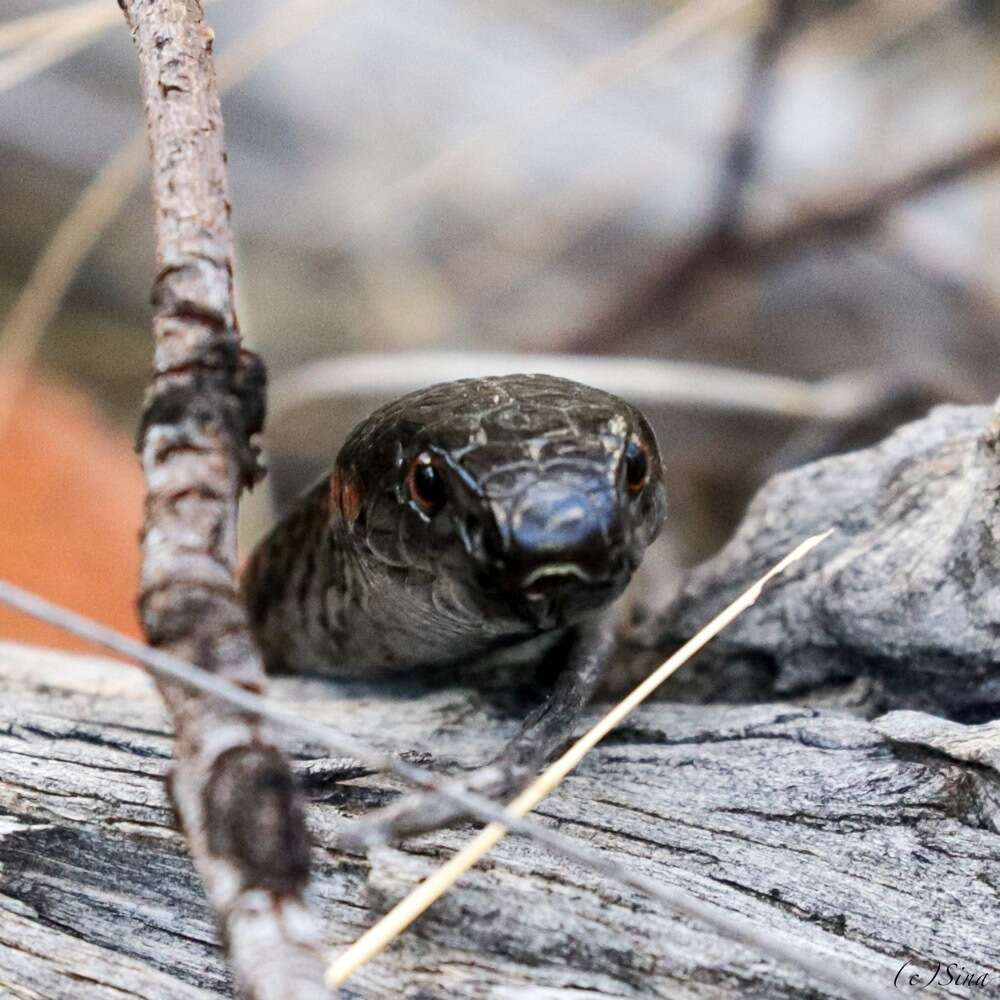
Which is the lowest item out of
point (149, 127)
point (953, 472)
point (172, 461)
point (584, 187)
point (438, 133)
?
point (172, 461)

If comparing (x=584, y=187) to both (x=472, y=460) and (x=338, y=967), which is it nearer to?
(x=472, y=460)

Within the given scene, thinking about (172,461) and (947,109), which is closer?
(172,461)

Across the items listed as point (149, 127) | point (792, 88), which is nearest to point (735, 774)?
point (149, 127)


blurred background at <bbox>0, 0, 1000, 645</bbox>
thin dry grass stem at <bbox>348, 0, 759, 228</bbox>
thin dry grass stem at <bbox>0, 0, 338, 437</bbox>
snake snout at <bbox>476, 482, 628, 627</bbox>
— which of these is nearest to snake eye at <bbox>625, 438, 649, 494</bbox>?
snake snout at <bbox>476, 482, 628, 627</bbox>

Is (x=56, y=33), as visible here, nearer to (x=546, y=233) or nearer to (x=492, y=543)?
(x=492, y=543)

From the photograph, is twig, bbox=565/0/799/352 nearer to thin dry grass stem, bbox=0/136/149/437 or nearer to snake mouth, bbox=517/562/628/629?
thin dry grass stem, bbox=0/136/149/437

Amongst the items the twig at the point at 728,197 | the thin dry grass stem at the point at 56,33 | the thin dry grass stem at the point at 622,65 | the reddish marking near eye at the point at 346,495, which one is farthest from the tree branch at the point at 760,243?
the reddish marking near eye at the point at 346,495

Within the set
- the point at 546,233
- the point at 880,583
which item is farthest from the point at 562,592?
the point at 546,233

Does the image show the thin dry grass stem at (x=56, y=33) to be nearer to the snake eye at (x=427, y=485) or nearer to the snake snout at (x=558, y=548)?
the snake eye at (x=427, y=485)

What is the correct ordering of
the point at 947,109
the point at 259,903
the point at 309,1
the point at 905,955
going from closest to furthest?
the point at 259,903
the point at 905,955
the point at 309,1
the point at 947,109
